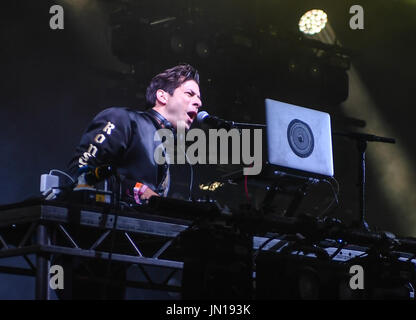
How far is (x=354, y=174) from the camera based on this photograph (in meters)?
9.83

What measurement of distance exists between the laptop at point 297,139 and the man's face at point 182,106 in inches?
31.8

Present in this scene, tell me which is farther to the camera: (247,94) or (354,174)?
(354,174)

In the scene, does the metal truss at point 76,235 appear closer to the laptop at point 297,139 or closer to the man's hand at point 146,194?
the man's hand at point 146,194

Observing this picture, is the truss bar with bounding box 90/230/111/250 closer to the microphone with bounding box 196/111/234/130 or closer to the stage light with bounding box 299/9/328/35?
the microphone with bounding box 196/111/234/130

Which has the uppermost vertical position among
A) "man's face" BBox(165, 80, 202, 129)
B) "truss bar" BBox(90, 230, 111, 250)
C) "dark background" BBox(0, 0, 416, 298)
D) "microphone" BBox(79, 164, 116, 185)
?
"dark background" BBox(0, 0, 416, 298)

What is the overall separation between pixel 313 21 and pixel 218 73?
1.48 meters

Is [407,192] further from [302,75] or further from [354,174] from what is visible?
[302,75]

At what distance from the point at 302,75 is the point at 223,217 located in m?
5.63

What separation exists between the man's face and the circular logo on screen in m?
0.86

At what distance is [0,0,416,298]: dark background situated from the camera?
743 cm

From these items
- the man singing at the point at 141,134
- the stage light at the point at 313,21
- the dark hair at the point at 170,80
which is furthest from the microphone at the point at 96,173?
the stage light at the point at 313,21

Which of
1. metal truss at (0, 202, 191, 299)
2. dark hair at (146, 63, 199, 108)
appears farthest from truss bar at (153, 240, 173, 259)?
dark hair at (146, 63, 199, 108)

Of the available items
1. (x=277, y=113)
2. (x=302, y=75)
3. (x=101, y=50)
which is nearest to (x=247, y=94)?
(x=302, y=75)
